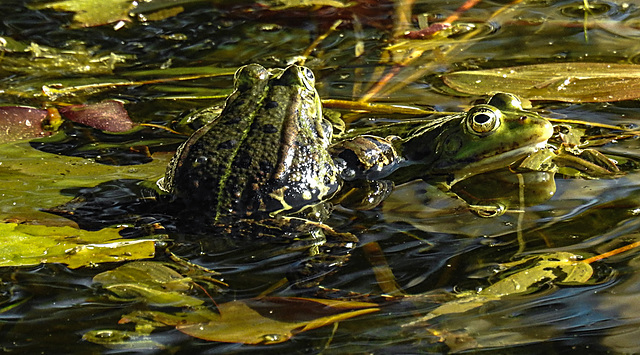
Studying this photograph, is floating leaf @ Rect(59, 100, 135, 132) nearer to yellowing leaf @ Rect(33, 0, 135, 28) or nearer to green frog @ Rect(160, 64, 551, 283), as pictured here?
green frog @ Rect(160, 64, 551, 283)

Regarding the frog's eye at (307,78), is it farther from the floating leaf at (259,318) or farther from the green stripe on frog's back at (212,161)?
the floating leaf at (259,318)

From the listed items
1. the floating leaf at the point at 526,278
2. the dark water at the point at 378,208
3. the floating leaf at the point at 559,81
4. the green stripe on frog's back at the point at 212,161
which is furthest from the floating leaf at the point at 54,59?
the floating leaf at the point at 526,278

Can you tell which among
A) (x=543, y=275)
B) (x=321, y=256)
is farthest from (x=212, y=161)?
(x=543, y=275)

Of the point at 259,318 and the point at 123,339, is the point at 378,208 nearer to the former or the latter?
the point at 259,318

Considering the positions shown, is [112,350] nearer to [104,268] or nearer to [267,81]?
[104,268]

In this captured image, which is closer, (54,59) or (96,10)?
(54,59)
